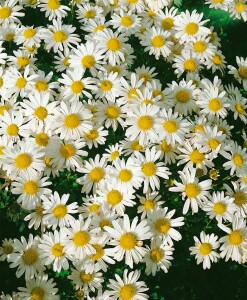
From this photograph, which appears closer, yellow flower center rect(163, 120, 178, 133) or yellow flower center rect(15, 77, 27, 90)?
yellow flower center rect(163, 120, 178, 133)

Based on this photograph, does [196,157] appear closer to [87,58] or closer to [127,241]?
[127,241]

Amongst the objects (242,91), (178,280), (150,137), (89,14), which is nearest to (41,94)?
(150,137)

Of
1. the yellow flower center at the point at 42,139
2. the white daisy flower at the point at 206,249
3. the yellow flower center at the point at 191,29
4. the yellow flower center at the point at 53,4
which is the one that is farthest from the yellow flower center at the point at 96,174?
the yellow flower center at the point at 53,4

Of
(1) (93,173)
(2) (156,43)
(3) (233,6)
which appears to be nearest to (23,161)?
(1) (93,173)

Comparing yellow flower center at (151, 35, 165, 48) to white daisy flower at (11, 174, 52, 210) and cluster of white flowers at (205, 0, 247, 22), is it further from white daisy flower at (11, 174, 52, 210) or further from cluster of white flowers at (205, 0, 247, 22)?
white daisy flower at (11, 174, 52, 210)

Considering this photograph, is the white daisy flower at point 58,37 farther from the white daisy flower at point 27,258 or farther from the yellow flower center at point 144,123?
the white daisy flower at point 27,258

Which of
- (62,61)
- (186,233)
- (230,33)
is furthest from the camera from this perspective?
(230,33)

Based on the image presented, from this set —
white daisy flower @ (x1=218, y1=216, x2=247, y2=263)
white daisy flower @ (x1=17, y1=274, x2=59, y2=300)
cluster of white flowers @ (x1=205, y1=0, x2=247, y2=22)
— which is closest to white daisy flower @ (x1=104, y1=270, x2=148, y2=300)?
white daisy flower @ (x1=17, y1=274, x2=59, y2=300)

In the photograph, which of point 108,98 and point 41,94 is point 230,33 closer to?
point 108,98
